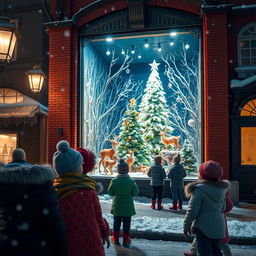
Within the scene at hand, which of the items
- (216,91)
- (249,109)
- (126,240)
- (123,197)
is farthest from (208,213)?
(249,109)

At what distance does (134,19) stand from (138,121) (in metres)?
6.10

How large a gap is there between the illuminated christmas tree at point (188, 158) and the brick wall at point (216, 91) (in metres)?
3.07

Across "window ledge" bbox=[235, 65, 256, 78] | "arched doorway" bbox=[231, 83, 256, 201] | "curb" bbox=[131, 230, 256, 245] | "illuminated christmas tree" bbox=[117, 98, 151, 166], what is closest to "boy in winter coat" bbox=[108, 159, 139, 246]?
"curb" bbox=[131, 230, 256, 245]

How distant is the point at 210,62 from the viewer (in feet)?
35.7

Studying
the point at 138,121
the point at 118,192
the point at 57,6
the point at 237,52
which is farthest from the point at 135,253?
the point at 138,121

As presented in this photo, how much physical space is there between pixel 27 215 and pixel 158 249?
442 centimetres

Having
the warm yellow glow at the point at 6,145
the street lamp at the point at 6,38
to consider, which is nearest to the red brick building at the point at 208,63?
the warm yellow glow at the point at 6,145

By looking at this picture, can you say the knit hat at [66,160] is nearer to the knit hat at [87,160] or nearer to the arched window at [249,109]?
the knit hat at [87,160]

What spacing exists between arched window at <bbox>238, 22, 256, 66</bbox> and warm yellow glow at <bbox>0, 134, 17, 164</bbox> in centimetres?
1012

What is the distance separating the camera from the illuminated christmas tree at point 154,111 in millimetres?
16500

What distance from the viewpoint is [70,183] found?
122 inches

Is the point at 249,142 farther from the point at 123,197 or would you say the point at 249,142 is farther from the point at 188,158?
the point at 123,197

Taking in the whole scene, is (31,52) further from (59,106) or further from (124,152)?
(124,152)

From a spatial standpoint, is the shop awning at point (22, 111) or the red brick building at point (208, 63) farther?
the shop awning at point (22, 111)
